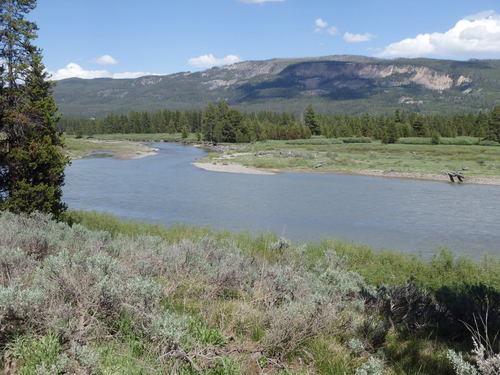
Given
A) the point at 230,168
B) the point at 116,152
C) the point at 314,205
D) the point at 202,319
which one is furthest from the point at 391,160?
the point at 202,319

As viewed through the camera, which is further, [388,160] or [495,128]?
[495,128]

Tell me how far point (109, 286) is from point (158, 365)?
1.39 m

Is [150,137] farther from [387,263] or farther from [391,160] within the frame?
[387,263]

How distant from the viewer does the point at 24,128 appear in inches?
756

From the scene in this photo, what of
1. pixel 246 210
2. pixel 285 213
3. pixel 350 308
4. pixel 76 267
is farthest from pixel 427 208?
pixel 76 267

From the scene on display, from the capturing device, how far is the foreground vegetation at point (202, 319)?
4.75 m

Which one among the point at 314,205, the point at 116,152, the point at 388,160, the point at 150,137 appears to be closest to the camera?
the point at 314,205

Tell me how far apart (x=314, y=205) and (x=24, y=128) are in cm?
2315

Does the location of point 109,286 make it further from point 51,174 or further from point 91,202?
point 91,202

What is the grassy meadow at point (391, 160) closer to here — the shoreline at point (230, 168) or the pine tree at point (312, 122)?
the shoreline at point (230, 168)

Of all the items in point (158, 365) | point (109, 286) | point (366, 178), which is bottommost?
point (366, 178)

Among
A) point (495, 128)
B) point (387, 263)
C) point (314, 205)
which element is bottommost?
point (314, 205)

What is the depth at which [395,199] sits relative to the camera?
3984 cm

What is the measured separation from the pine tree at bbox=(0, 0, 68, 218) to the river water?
29.9 feet
